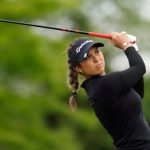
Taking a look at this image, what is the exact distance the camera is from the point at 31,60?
66.1ft

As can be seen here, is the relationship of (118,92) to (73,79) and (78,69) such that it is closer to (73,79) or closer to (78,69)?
(78,69)

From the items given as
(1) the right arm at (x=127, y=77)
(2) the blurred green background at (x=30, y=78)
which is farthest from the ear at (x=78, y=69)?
(2) the blurred green background at (x=30, y=78)

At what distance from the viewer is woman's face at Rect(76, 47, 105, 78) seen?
712cm

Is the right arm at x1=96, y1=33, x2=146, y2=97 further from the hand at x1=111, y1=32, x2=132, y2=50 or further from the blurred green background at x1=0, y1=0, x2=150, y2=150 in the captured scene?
the blurred green background at x1=0, y1=0, x2=150, y2=150

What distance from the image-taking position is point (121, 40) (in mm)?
7141

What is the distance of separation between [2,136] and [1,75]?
1.64 metres

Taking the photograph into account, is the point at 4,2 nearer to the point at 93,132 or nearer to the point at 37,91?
the point at 37,91

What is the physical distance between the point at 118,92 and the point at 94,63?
30cm

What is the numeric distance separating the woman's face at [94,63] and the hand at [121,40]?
15 cm

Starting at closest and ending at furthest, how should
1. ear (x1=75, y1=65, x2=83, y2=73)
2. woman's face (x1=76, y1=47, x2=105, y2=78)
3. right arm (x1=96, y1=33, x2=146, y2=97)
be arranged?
right arm (x1=96, y1=33, x2=146, y2=97) < woman's face (x1=76, y1=47, x2=105, y2=78) < ear (x1=75, y1=65, x2=83, y2=73)

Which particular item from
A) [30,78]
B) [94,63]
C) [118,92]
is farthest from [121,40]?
[30,78]

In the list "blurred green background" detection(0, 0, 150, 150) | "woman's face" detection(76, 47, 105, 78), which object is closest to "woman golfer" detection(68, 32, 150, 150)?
"woman's face" detection(76, 47, 105, 78)

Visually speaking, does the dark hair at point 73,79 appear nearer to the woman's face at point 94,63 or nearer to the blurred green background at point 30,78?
the woman's face at point 94,63

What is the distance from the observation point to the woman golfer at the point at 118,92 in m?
7.00
